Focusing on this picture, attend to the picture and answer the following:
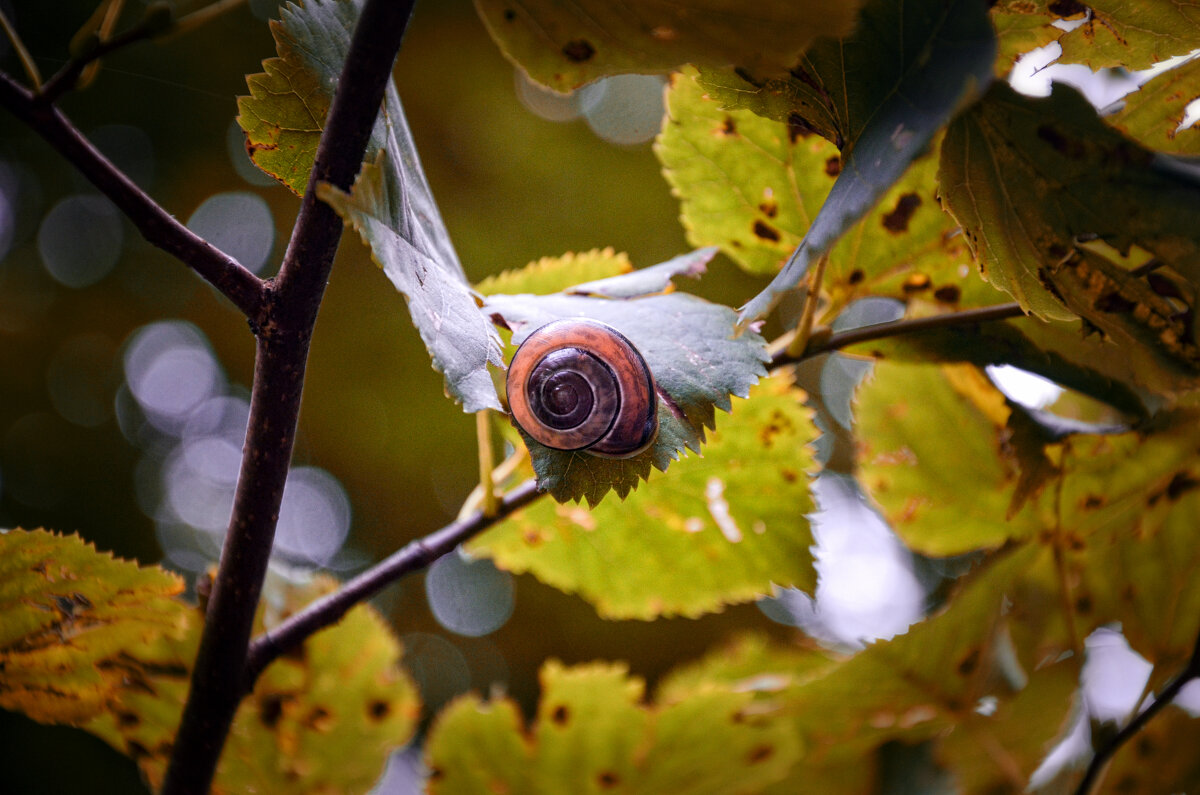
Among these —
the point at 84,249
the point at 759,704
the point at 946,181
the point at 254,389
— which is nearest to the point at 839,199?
the point at 946,181

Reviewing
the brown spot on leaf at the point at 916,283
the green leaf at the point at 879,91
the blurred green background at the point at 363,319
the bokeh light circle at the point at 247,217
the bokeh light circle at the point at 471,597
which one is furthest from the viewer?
the bokeh light circle at the point at 471,597

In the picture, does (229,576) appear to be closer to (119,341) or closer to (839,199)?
(839,199)

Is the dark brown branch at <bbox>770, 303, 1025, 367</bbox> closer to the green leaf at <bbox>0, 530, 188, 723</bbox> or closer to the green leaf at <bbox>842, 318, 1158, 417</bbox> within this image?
the green leaf at <bbox>842, 318, 1158, 417</bbox>

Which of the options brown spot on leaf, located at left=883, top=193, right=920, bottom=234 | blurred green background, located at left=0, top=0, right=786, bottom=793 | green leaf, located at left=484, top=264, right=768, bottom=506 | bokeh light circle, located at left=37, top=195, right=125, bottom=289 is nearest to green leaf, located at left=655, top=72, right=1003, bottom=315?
brown spot on leaf, located at left=883, top=193, right=920, bottom=234

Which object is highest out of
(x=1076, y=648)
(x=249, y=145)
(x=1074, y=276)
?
(x=249, y=145)

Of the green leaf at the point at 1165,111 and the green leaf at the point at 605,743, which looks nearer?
the green leaf at the point at 1165,111

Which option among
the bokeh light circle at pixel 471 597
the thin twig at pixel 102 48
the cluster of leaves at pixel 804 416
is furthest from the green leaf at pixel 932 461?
the bokeh light circle at pixel 471 597

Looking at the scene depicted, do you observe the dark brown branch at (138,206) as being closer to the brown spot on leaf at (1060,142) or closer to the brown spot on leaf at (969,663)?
the brown spot on leaf at (1060,142)

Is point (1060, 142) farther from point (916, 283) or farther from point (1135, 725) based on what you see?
point (1135, 725)
